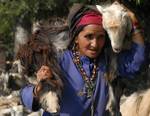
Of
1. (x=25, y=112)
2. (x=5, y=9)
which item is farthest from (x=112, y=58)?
(x=5, y=9)

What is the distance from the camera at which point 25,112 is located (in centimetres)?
795

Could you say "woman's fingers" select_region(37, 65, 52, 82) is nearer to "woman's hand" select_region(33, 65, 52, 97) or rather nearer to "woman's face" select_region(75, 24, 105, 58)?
"woman's hand" select_region(33, 65, 52, 97)

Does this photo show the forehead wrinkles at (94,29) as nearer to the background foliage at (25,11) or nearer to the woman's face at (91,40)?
the woman's face at (91,40)

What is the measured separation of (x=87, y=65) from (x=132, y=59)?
0.26m

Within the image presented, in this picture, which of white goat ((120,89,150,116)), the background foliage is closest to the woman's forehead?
white goat ((120,89,150,116))

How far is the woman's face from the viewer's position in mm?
3793

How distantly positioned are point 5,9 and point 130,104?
8.02 m

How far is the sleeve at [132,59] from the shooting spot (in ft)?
12.6

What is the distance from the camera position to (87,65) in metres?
3.90

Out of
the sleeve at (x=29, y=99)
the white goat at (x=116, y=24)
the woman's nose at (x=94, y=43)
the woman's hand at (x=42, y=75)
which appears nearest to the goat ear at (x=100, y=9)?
the white goat at (x=116, y=24)

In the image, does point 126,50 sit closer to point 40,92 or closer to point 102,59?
point 102,59

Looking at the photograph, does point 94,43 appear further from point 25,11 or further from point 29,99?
point 25,11

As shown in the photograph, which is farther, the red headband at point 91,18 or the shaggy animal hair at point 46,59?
the red headband at point 91,18

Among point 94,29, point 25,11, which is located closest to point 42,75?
point 94,29
